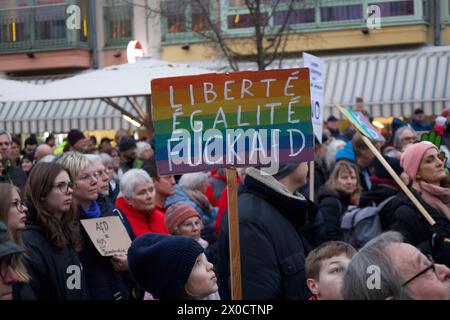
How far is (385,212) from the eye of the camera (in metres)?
6.58

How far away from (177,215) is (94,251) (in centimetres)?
108

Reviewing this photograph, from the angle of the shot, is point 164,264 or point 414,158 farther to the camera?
point 414,158

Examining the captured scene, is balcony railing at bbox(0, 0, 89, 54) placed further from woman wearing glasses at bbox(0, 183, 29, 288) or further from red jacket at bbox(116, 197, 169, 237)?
woman wearing glasses at bbox(0, 183, 29, 288)

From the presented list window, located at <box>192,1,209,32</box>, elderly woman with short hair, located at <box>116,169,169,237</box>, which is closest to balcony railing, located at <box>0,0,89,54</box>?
window, located at <box>192,1,209,32</box>

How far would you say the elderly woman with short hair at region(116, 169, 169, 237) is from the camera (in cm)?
675

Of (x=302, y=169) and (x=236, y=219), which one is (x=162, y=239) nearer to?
(x=236, y=219)

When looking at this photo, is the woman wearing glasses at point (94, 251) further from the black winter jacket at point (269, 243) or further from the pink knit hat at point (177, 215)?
the black winter jacket at point (269, 243)

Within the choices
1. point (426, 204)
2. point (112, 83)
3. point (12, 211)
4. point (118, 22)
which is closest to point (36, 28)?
point (118, 22)

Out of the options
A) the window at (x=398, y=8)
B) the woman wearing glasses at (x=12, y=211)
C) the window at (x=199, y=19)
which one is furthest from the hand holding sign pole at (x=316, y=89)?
the window at (x=398, y=8)

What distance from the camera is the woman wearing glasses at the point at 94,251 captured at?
5.82m

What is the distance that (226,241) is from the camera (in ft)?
17.7

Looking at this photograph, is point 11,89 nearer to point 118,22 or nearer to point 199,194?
point 199,194

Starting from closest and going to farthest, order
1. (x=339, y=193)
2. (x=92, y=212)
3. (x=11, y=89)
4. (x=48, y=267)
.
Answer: (x=48, y=267) → (x=92, y=212) → (x=339, y=193) → (x=11, y=89)
